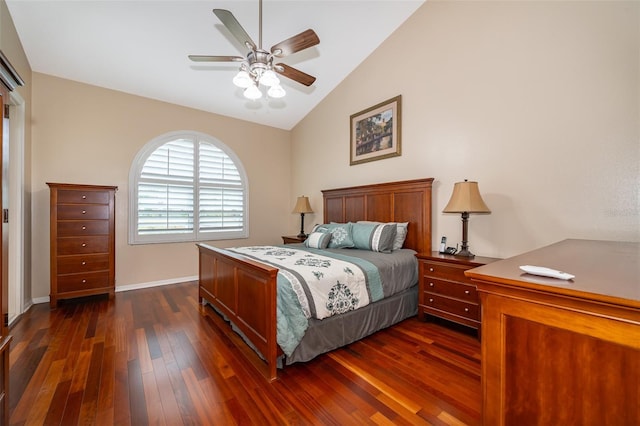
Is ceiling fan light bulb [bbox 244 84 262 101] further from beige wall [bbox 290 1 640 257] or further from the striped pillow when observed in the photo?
beige wall [bbox 290 1 640 257]

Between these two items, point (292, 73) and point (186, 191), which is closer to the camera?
point (292, 73)

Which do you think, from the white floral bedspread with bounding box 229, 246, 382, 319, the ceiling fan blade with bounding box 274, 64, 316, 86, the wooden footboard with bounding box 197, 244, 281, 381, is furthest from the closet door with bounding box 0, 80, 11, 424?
the ceiling fan blade with bounding box 274, 64, 316, 86

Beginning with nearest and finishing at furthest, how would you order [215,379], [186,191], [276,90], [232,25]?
1. [215,379]
2. [232,25]
3. [276,90]
4. [186,191]

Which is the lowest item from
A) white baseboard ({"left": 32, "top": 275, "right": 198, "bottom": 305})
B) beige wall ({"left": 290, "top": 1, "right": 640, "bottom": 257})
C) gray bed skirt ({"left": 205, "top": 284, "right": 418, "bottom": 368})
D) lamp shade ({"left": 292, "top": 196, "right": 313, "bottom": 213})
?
white baseboard ({"left": 32, "top": 275, "right": 198, "bottom": 305})

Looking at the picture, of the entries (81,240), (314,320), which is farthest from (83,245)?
(314,320)

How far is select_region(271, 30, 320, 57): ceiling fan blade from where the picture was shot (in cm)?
211

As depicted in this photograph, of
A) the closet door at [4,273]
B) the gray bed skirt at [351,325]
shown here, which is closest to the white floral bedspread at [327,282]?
the gray bed skirt at [351,325]

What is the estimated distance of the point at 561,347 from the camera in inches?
32.8

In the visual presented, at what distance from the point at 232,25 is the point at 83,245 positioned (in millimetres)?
3213

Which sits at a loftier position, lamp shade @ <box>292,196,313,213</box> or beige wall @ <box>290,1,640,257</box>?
beige wall @ <box>290,1,640,257</box>

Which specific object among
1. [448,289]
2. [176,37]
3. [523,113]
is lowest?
[448,289]

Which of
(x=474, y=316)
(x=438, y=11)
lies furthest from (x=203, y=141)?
(x=474, y=316)

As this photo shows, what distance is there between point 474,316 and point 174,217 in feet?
14.0

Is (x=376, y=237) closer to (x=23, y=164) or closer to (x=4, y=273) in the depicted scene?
(x=4, y=273)
